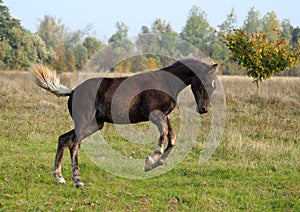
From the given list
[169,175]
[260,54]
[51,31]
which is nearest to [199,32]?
[260,54]

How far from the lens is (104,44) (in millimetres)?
43688

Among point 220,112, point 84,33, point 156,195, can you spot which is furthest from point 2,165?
point 84,33

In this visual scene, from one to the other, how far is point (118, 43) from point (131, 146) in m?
2.93

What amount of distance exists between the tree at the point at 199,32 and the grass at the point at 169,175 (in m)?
14.8

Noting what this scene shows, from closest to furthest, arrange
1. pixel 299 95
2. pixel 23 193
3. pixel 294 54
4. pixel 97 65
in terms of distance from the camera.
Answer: pixel 23 193
pixel 97 65
pixel 294 54
pixel 299 95

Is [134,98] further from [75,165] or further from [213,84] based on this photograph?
[75,165]

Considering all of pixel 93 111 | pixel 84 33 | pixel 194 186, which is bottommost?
pixel 194 186

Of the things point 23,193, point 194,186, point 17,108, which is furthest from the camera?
point 17,108

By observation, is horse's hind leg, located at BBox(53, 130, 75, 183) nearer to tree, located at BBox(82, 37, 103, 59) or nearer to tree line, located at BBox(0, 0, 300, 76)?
tree line, located at BBox(0, 0, 300, 76)

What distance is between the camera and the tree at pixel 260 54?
20.3 meters

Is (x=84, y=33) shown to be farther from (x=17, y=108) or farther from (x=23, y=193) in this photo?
(x=23, y=193)

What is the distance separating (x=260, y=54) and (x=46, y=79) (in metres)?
14.2

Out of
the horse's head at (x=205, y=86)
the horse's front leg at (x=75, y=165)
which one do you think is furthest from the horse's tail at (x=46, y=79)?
the horse's head at (x=205, y=86)

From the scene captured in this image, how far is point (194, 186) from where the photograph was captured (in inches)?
301
